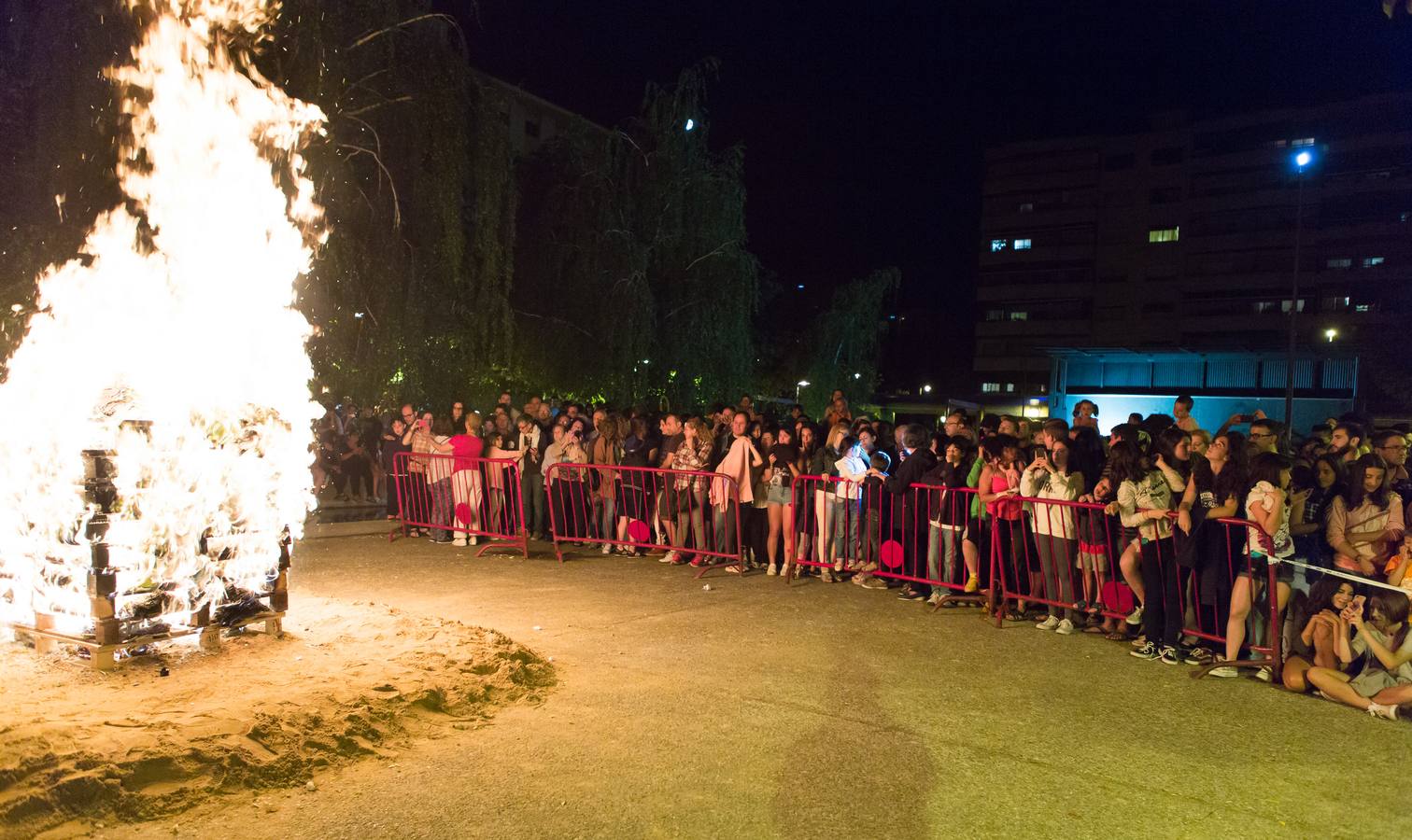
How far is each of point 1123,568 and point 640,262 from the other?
12.5 m

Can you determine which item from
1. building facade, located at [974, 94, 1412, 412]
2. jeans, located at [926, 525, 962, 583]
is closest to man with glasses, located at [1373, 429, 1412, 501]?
jeans, located at [926, 525, 962, 583]

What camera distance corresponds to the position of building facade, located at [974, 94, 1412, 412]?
188 ft

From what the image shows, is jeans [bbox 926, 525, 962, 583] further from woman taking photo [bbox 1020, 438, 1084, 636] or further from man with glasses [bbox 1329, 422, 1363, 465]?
man with glasses [bbox 1329, 422, 1363, 465]

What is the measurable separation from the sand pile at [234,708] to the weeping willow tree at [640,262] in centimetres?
1137

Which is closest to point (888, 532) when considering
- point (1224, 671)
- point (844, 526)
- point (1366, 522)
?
point (844, 526)

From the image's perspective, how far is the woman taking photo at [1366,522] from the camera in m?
6.55

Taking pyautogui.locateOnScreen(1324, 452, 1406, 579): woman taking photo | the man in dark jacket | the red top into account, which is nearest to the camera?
pyautogui.locateOnScreen(1324, 452, 1406, 579): woman taking photo

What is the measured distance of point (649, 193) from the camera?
62.4 ft

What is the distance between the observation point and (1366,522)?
671 cm

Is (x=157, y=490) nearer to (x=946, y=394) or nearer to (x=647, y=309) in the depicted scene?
(x=647, y=309)

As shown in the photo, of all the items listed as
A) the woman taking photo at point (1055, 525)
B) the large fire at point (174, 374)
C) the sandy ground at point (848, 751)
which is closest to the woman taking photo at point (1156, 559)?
the sandy ground at point (848, 751)

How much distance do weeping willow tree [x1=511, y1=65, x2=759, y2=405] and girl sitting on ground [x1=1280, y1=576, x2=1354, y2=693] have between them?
44.3 ft

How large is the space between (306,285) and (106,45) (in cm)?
385

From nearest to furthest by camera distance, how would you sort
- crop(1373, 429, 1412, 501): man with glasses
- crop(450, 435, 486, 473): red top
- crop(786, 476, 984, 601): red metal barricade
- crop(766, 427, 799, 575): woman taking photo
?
crop(1373, 429, 1412, 501): man with glasses
crop(786, 476, 984, 601): red metal barricade
crop(766, 427, 799, 575): woman taking photo
crop(450, 435, 486, 473): red top
